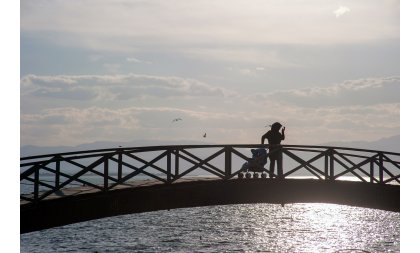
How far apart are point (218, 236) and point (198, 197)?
67915 millimetres

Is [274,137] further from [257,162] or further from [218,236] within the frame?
[218,236]

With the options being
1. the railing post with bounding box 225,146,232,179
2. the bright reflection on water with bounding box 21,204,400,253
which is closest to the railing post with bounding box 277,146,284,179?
the railing post with bounding box 225,146,232,179

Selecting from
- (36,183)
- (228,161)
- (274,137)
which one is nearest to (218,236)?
(274,137)

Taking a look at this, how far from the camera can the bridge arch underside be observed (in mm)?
20188

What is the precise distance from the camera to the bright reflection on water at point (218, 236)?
74.8 metres

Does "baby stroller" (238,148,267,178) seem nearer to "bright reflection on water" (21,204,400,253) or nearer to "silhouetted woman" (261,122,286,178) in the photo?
"silhouetted woman" (261,122,286,178)

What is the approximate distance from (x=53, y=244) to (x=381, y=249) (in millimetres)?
37941

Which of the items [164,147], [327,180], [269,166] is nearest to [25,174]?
[164,147]

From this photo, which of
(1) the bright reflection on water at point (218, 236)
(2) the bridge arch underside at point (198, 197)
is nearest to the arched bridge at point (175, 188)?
(2) the bridge arch underside at point (198, 197)

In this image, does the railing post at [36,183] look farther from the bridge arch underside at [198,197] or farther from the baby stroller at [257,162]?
the baby stroller at [257,162]
